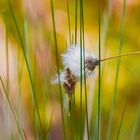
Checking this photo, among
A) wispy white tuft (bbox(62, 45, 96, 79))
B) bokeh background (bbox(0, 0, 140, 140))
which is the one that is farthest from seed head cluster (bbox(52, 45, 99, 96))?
bokeh background (bbox(0, 0, 140, 140))

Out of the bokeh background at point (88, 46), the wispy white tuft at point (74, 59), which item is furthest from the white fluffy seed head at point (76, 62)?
the bokeh background at point (88, 46)

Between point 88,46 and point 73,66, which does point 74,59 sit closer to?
point 73,66

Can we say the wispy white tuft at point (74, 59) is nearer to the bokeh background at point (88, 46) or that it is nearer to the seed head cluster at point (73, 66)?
the seed head cluster at point (73, 66)

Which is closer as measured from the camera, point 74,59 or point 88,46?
point 74,59

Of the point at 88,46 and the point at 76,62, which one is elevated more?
the point at 88,46

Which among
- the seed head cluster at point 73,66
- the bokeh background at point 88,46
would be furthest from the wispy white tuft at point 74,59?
the bokeh background at point 88,46

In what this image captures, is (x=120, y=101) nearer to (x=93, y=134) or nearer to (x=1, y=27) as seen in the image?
(x=1, y=27)

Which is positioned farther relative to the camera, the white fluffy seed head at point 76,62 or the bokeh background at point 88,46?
the bokeh background at point 88,46

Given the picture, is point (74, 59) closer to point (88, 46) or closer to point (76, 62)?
point (76, 62)

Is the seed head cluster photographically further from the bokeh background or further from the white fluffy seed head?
the bokeh background

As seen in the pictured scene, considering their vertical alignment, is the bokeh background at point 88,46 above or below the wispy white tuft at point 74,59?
above

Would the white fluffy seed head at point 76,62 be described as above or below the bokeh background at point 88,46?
below

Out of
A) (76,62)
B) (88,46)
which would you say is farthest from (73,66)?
(88,46)
